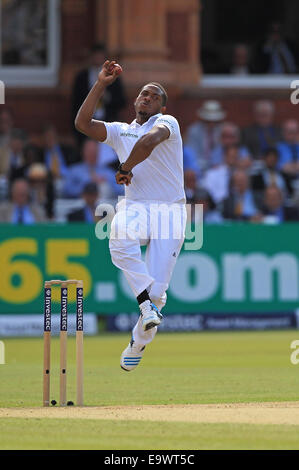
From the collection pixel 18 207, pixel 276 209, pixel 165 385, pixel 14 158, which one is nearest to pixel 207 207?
pixel 276 209

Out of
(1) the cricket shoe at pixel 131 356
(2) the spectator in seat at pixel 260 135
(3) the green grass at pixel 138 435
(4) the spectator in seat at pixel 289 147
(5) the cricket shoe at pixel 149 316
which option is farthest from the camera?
(2) the spectator in seat at pixel 260 135

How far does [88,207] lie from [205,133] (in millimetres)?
3222

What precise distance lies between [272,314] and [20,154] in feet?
15.0

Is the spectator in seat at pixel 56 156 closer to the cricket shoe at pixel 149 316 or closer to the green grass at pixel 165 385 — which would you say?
the green grass at pixel 165 385

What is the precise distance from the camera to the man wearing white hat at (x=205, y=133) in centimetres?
1998

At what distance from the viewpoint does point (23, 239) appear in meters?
17.4

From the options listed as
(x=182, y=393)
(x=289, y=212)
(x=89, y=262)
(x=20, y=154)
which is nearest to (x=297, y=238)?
(x=289, y=212)

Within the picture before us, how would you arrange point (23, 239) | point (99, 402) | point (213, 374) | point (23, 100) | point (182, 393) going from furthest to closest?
point (23, 100) → point (23, 239) → point (213, 374) → point (182, 393) → point (99, 402)

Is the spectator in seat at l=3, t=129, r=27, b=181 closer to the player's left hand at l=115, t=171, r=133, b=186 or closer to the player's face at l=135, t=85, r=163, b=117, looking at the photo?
the player's face at l=135, t=85, r=163, b=117

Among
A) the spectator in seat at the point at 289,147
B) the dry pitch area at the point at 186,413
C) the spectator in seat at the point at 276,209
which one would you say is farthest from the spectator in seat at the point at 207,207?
the dry pitch area at the point at 186,413

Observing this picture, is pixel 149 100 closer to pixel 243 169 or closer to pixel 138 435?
pixel 138 435

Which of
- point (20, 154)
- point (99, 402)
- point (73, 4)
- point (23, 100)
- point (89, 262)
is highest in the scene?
point (73, 4)

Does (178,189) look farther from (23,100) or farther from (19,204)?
(23,100)

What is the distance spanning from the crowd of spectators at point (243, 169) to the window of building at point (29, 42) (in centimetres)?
360
